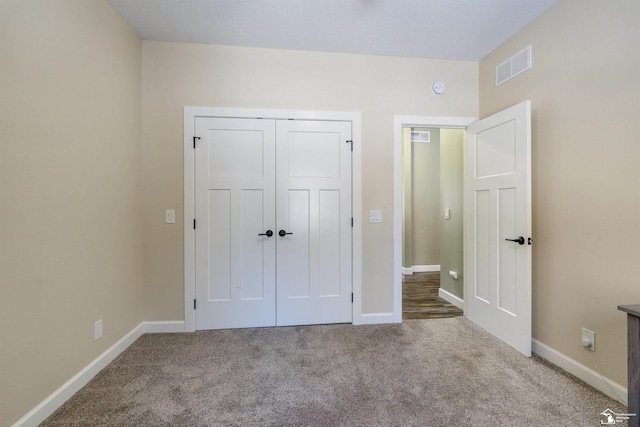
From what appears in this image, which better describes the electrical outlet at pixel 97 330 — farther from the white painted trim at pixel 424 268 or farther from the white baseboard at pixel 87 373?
the white painted trim at pixel 424 268

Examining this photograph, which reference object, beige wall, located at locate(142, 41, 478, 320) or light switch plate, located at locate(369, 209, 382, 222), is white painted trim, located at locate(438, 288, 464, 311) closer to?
beige wall, located at locate(142, 41, 478, 320)

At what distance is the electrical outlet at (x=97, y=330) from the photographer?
192 centimetres

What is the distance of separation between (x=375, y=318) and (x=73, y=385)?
2384 mm

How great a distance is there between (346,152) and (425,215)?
10.1 ft

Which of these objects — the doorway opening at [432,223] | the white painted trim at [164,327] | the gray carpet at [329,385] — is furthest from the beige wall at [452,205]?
the white painted trim at [164,327]

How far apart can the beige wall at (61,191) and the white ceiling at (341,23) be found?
404 millimetres

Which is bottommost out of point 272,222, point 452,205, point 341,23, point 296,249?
point 296,249

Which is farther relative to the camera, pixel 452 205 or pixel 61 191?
pixel 452 205

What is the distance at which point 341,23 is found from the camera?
2262 mm

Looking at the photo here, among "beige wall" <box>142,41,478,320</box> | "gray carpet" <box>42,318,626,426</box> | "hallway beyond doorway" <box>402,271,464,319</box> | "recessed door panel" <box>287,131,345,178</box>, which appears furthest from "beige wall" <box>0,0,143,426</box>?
"hallway beyond doorway" <box>402,271,464,319</box>

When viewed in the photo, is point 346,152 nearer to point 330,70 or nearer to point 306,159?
point 306,159

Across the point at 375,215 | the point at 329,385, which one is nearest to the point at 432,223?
the point at 375,215

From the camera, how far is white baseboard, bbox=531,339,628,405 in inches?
64.7

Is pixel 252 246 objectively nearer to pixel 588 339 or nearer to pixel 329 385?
pixel 329 385
